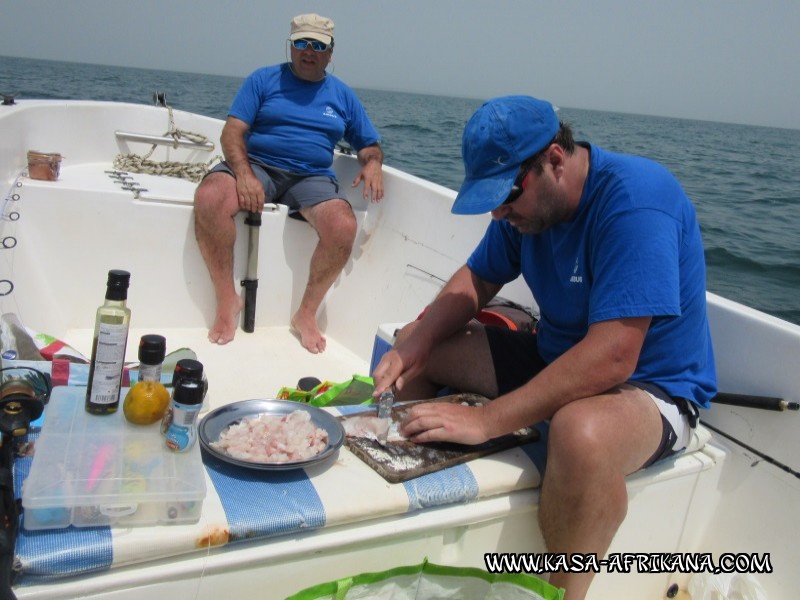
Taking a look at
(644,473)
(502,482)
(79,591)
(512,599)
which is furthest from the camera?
(644,473)

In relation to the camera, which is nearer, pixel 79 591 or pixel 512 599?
pixel 79 591

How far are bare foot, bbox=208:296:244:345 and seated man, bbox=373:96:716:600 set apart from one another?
1905 mm

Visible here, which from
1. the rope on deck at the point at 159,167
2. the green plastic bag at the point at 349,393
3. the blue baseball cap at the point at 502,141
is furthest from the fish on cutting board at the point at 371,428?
the rope on deck at the point at 159,167

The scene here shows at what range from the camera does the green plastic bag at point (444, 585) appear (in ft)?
4.66

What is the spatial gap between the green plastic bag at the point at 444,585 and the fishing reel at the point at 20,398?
0.70 metres

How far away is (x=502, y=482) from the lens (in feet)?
5.46

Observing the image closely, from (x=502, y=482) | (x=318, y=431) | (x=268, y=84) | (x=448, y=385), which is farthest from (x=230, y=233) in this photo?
(x=502, y=482)

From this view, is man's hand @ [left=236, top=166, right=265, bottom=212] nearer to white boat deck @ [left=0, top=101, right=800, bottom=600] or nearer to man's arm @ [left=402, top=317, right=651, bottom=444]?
white boat deck @ [left=0, top=101, right=800, bottom=600]

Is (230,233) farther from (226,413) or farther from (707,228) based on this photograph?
(707,228)

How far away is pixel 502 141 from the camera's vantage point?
1.67m

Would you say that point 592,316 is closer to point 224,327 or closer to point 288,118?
point 224,327

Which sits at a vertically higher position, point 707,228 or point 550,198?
point 550,198

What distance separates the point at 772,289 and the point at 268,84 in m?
5.31

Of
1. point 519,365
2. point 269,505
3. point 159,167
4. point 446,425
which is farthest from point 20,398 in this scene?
point 159,167
